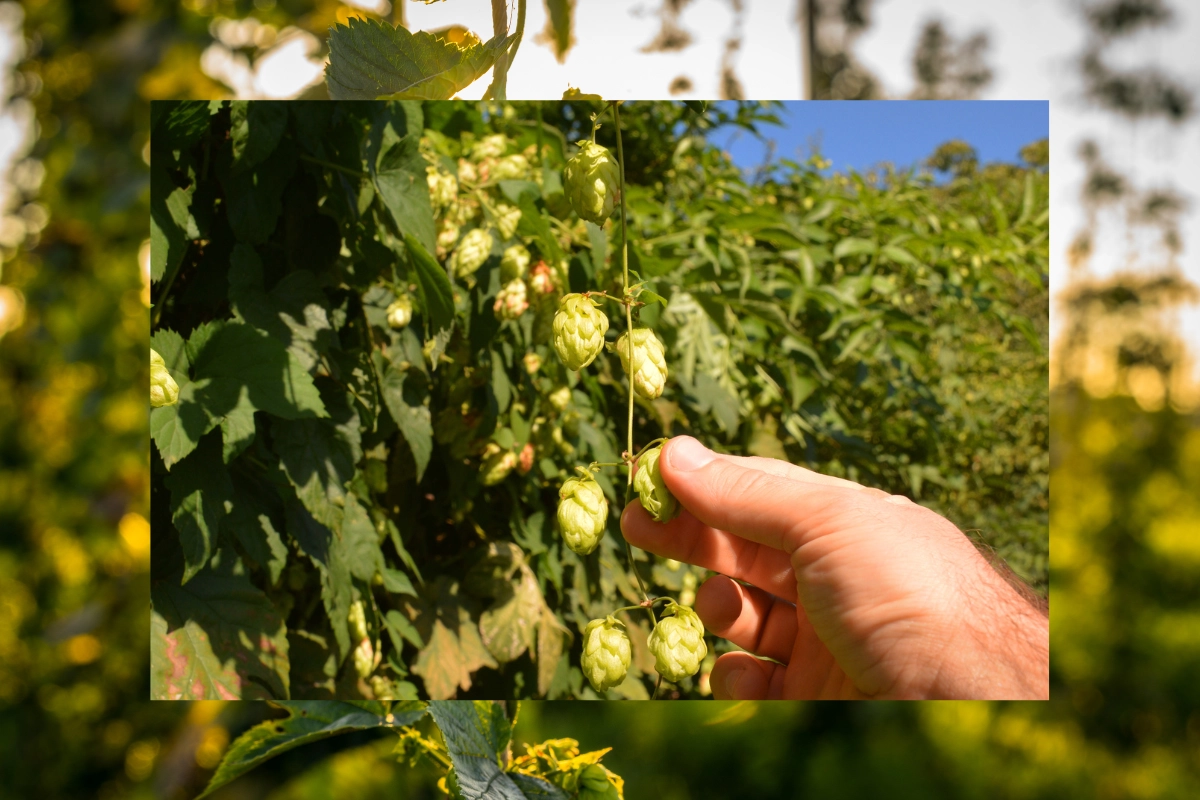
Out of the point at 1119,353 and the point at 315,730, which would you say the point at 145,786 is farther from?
the point at 1119,353

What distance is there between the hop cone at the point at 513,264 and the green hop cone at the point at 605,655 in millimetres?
229

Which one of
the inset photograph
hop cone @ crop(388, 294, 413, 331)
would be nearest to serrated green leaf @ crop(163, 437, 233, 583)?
the inset photograph

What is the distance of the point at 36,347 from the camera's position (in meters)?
1.15

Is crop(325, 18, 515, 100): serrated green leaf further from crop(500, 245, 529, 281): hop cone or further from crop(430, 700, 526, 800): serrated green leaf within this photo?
crop(430, 700, 526, 800): serrated green leaf

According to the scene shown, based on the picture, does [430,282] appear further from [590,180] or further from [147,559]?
[147,559]

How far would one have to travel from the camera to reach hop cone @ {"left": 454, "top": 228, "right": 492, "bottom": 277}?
0.49 metres

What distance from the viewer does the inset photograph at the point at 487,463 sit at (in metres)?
0.41


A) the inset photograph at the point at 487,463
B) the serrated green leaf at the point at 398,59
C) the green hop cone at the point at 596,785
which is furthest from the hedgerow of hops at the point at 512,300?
the green hop cone at the point at 596,785

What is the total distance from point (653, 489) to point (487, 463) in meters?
0.22

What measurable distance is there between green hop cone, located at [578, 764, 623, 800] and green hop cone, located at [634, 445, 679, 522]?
0.13 m

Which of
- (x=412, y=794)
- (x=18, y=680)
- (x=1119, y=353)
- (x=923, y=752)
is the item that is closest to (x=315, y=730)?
(x=412, y=794)

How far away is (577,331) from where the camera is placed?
1.04 ft

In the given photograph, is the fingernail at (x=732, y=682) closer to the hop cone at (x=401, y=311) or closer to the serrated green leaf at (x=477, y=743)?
the serrated green leaf at (x=477, y=743)

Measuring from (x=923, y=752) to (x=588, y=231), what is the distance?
2.68 ft
